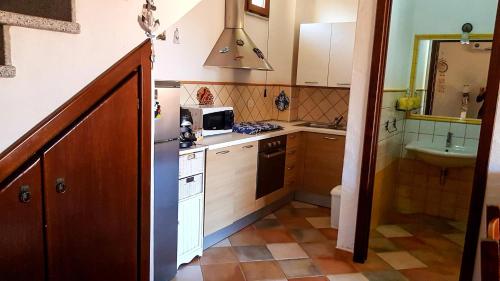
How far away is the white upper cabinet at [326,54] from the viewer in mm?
4195

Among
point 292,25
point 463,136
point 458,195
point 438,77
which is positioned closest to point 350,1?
point 292,25

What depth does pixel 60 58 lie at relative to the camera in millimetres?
1433

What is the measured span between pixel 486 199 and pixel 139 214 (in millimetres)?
2117

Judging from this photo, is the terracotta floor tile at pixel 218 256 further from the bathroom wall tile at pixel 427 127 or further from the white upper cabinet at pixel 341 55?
the bathroom wall tile at pixel 427 127

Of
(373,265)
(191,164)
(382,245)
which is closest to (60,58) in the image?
(191,164)

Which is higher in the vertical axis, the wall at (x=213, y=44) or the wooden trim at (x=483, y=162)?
the wall at (x=213, y=44)

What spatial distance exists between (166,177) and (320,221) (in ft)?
6.53

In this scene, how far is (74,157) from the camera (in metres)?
1.52

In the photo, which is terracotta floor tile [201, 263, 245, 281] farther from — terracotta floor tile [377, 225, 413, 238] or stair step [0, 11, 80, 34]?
stair step [0, 11, 80, 34]

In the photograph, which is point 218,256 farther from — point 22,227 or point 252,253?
point 22,227

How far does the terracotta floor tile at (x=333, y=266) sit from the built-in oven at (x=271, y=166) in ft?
3.05

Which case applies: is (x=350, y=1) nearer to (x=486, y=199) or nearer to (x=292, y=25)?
(x=292, y=25)

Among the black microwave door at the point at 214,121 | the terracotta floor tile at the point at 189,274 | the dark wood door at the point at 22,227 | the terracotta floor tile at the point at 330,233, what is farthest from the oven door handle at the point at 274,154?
the dark wood door at the point at 22,227

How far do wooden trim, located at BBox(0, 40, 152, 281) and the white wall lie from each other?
3 cm
